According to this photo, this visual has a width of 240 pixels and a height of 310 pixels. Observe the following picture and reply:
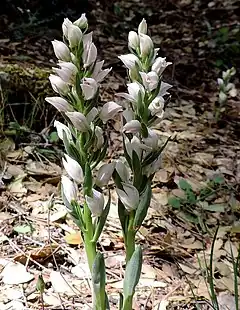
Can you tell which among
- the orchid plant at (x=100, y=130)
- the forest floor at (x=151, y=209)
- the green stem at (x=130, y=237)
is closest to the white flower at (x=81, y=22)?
the orchid plant at (x=100, y=130)

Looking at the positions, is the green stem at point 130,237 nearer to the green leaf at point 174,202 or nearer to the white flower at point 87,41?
the white flower at point 87,41

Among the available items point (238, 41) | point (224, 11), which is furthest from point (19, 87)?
point (224, 11)

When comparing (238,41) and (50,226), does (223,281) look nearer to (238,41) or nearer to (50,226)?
(50,226)

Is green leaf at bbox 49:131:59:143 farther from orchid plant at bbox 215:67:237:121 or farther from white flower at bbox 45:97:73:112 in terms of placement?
white flower at bbox 45:97:73:112

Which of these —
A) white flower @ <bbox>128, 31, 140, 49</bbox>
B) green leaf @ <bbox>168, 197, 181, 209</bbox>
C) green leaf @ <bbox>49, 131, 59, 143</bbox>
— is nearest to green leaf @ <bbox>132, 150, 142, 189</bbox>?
white flower @ <bbox>128, 31, 140, 49</bbox>

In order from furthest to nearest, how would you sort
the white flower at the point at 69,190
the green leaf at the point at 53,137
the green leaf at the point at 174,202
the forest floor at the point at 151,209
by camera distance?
the green leaf at the point at 53,137, the green leaf at the point at 174,202, the forest floor at the point at 151,209, the white flower at the point at 69,190

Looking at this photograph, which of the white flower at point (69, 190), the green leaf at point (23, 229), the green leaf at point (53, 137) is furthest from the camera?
the green leaf at point (53, 137)
